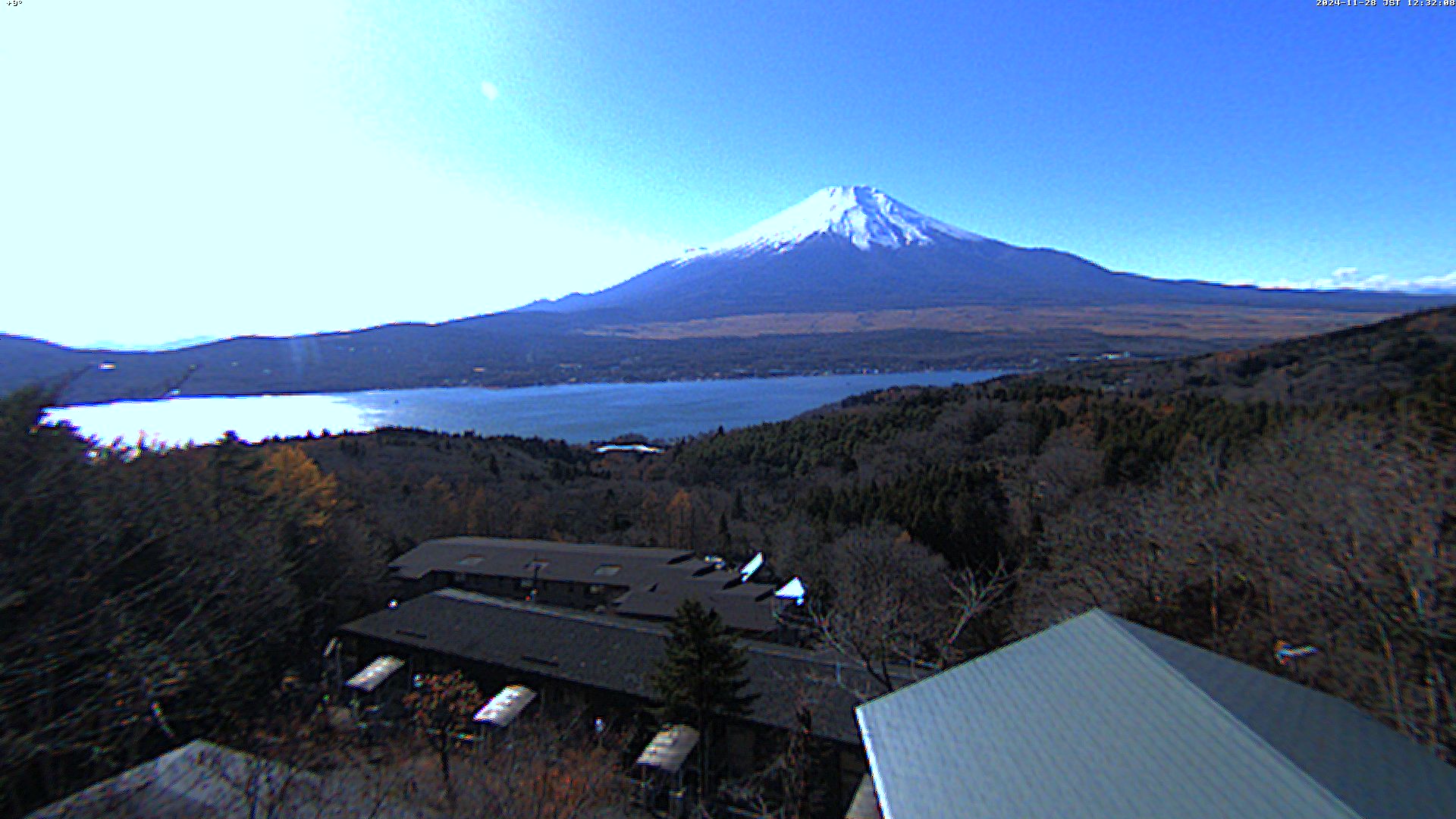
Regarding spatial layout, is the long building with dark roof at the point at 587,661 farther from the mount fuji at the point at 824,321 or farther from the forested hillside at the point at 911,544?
the mount fuji at the point at 824,321

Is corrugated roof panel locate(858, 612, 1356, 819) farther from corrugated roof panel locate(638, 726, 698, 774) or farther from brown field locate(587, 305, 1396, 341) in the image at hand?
brown field locate(587, 305, 1396, 341)

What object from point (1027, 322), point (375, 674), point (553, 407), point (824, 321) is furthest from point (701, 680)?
point (824, 321)

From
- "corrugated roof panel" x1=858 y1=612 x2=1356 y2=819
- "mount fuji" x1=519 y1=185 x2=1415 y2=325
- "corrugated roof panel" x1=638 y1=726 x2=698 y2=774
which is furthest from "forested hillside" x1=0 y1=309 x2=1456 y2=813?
"mount fuji" x1=519 y1=185 x2=1415 y2=325

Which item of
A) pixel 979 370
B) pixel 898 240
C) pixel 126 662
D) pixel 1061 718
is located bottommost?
pixel 979 370

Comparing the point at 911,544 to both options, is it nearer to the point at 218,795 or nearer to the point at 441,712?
the point at 441,712

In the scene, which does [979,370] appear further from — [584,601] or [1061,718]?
[1061,718]

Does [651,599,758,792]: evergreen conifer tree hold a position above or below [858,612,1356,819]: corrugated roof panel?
below

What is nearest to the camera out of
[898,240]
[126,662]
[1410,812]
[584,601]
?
[1410,812]

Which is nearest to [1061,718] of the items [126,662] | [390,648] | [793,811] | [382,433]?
[793,811]
